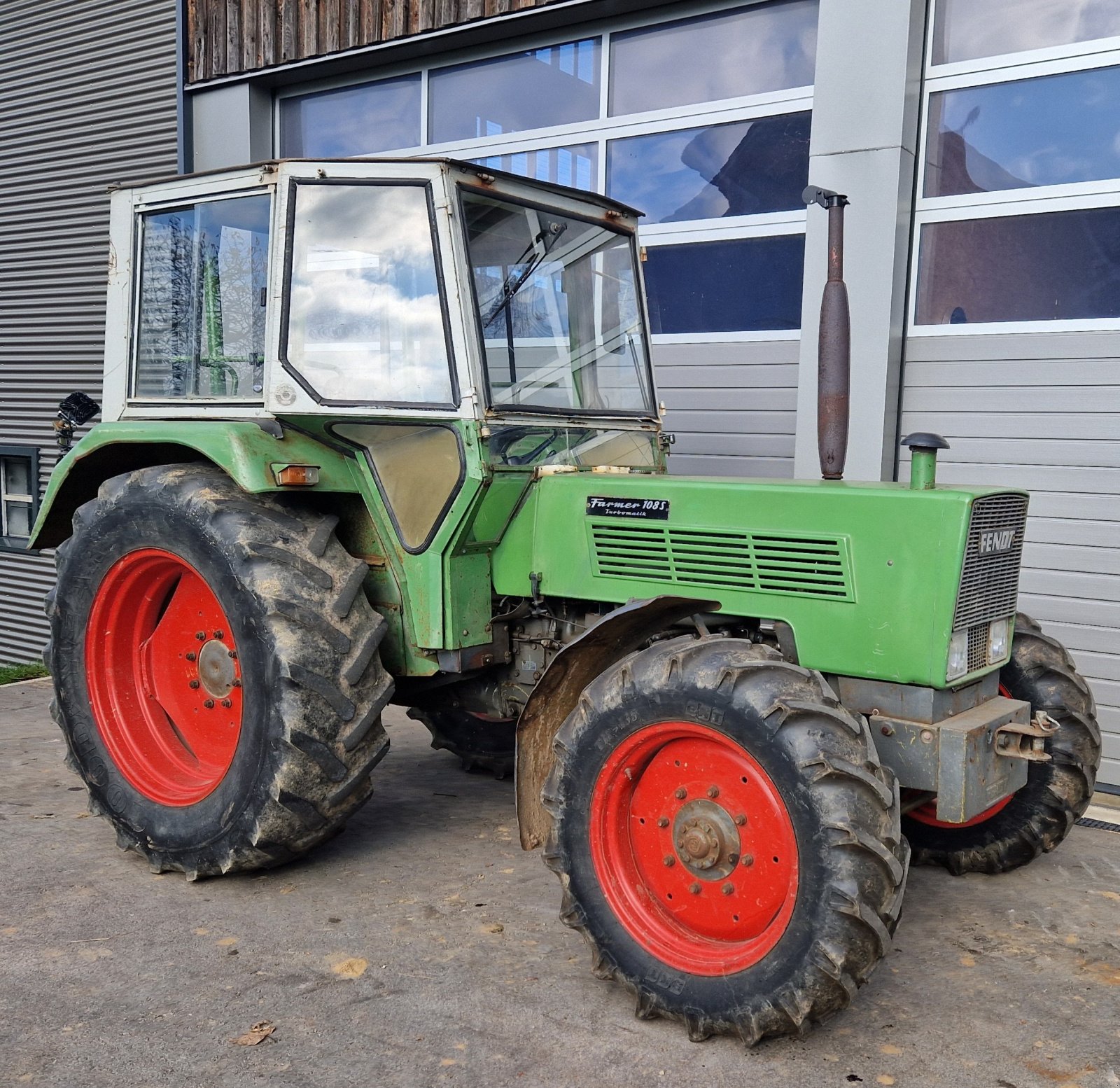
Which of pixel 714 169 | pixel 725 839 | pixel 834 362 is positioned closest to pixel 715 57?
pixel 714 169

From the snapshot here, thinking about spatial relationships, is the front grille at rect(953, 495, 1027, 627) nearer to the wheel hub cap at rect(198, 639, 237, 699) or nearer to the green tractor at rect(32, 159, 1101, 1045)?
the green tractor at rect(32, 159, 1101, 1045)

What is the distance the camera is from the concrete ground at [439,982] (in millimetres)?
2801

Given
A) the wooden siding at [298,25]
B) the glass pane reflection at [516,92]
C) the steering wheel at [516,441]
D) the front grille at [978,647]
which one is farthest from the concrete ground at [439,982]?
the wooden siding at [298,25]

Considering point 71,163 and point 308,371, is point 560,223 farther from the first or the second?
point 71,163

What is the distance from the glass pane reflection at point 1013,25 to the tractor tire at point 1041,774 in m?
3.09

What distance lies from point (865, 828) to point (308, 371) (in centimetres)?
225

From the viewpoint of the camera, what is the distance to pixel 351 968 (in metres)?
3.32

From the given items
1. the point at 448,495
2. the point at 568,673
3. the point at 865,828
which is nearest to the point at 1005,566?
the point at 865,828

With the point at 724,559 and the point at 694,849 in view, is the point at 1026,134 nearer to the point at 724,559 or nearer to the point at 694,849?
the point at 724,559

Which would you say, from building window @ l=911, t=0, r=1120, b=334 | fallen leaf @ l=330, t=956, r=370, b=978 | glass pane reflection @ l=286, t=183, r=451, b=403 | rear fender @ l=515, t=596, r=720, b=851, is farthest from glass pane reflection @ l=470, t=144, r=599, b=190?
fallen leaf @ l=330, t=956, r=370, b=978

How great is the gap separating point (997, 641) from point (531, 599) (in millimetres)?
1534

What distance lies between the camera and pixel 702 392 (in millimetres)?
6602

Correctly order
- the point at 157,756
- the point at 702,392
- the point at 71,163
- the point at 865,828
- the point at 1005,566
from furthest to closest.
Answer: the point at 71,163 → the point at 702,392 → the point at 157,756 → the point at 1005,566 → the point at 865,828

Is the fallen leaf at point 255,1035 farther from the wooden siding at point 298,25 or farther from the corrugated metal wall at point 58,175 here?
the corrugated metal wall at point 58,175
